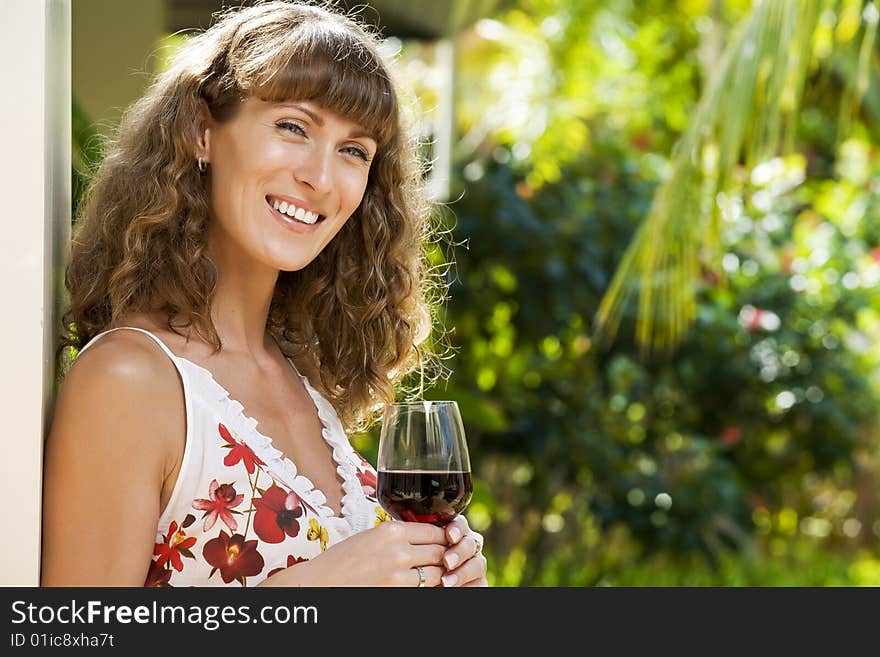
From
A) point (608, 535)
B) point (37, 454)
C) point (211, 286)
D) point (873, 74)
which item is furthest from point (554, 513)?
point (37, 454)

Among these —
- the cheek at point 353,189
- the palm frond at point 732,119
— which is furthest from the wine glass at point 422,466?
the palm frond at point 732,119

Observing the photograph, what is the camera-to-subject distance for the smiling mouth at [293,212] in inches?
70.7

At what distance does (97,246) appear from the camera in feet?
Answer: 5.87

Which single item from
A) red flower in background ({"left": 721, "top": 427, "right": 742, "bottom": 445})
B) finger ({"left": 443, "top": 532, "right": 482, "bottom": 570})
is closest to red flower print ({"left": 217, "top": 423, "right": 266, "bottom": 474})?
finger ({"left": 443, "top": 532, "right": 482, "bottom": 570})

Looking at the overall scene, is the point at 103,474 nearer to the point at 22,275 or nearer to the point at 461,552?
the point at 22,275

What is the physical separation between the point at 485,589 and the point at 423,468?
0.81ft

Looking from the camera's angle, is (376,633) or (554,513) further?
(554,513)

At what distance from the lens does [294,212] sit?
5.93ft

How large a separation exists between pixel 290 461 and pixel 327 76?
60cm

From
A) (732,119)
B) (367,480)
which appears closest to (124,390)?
(367,480)

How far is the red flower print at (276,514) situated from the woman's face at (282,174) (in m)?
0.37

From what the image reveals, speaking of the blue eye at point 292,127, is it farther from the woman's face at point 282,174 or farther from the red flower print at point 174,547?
the red flower print at point 174,547

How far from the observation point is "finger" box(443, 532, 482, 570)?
62.8 inches

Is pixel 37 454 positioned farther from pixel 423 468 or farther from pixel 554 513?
pixel 554 513
